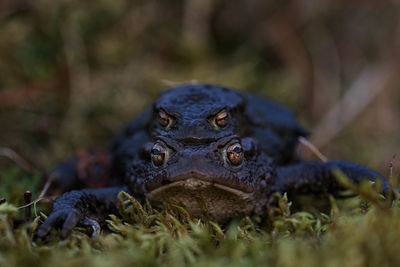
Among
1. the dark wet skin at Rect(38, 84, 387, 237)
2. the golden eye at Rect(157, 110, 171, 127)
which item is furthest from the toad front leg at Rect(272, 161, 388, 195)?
the golden eye at Rect(157, 110, 171, 127)

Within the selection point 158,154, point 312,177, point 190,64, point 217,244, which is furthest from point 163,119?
point 190,64

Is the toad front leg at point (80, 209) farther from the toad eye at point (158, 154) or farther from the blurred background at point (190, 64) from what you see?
the blurred background at point (190, 64)

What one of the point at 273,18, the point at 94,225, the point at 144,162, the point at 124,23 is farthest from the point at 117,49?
the point at 94,225

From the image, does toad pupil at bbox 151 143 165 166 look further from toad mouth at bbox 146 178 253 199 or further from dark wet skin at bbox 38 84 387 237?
toad mouth at bbox 146 178 253 199

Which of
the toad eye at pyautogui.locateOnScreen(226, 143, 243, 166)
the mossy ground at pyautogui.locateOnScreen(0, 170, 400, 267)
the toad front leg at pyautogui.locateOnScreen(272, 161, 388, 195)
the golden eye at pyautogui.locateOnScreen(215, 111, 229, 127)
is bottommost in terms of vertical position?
the toad front leg at pyautogui.locateOnScreen(272, 161, 388, 195)

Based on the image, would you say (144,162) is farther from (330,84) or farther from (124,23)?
(330,84)

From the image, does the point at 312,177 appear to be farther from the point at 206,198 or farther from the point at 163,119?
the point at 163,119

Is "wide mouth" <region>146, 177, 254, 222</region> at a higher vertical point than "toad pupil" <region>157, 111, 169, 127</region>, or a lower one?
lower
